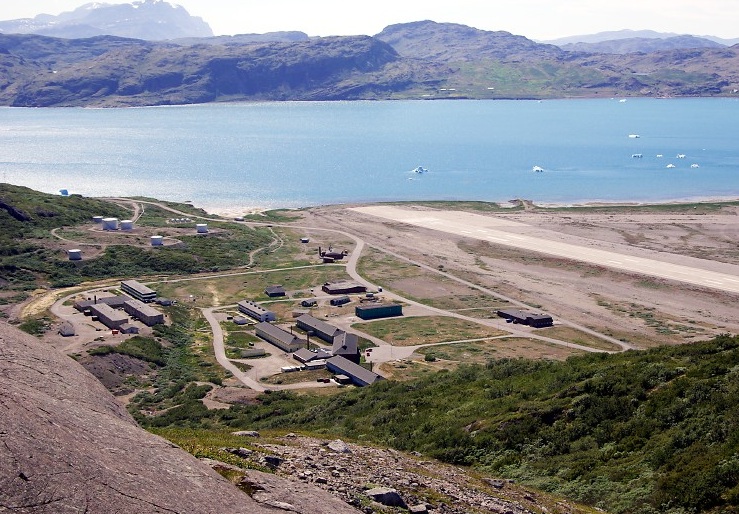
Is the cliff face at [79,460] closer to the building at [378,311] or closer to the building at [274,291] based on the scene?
the building at [378,311]

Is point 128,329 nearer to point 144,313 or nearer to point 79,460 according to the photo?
point 144,313

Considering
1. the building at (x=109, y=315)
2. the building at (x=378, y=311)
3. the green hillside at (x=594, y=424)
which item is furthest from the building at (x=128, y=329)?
the green hillside at (x=594, y=424)

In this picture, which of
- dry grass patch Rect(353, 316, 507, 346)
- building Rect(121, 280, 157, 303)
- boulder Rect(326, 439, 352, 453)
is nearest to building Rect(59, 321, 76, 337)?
building Rect(121, 280, 157, 303)

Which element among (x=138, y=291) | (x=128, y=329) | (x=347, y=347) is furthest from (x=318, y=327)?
(x=138, y=291)

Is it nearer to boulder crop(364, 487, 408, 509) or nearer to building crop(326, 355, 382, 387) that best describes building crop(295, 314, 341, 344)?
building crop(326, 355, 382, 387)

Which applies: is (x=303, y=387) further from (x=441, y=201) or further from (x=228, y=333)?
(x=441, y=201)

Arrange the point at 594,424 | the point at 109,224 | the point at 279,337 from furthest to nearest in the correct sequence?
the point at 109,224 < the point at 279,337 < the point at 594,424

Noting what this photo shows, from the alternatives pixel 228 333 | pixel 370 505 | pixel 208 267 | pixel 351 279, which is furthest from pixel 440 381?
pixel 208 267
